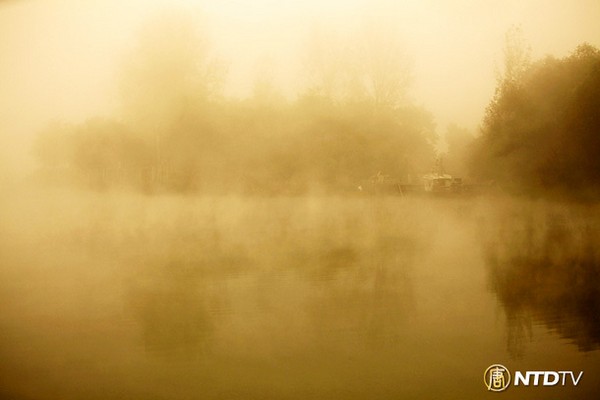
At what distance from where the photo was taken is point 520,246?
2.05 meters

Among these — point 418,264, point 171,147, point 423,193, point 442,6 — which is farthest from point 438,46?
point 171,147

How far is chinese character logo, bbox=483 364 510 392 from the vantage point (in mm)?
2064

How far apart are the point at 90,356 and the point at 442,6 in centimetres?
217

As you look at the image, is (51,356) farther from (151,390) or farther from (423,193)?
(423,193)

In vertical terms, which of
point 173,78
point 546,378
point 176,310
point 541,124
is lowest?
point 546,378

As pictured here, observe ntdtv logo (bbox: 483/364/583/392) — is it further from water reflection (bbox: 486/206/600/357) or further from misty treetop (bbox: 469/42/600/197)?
misty treetop (bbox: 469/42/600/197)

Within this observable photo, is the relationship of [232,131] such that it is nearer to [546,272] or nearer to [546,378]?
[546,272]

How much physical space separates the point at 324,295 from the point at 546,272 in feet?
3.14

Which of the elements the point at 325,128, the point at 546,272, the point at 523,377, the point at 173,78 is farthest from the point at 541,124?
the point at 173,78

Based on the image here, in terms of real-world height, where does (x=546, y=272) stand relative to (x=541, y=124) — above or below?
below

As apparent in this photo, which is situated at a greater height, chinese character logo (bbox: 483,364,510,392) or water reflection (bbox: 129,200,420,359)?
water reflection (bbox: 129,200,420,359)

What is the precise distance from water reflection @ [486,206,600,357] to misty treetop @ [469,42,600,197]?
0.15 meters

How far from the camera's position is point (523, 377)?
2.07m

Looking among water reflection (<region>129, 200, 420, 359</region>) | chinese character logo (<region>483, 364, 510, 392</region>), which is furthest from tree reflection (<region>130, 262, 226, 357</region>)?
chinese character logo (<region>483, 364, 510, 392</region>)
